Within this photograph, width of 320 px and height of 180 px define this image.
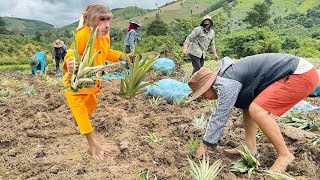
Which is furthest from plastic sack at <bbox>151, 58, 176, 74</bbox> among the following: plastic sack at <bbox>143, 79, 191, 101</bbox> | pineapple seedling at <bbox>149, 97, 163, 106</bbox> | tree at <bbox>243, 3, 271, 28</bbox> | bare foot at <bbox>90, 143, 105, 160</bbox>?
tree at <bbox>243, 3, 271, 28</bbox>

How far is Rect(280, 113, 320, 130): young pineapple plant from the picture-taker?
4367mm

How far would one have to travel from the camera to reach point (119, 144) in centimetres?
410

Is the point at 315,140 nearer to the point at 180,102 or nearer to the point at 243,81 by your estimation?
the point at 243,81

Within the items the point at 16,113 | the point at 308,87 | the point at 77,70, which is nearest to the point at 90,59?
the point at 77,70

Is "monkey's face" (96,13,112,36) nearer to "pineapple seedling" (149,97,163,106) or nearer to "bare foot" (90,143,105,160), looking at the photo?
"bare foot" (90,143,105,160)

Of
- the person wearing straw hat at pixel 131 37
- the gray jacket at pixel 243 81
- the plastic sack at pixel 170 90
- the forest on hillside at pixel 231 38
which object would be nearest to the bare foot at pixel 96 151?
the gray jacket at pixel 243 81

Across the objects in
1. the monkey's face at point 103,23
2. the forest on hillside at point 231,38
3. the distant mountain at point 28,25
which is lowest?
the forest on hillside at point 231,38

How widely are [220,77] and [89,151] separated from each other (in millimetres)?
1655

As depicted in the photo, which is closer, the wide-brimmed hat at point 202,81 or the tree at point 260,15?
the wide-brimmed hat at point 202,81

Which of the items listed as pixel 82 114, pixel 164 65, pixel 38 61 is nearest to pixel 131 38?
pixel 164 65

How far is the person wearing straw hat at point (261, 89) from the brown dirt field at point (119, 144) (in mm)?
339

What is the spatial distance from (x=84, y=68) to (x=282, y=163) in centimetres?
193

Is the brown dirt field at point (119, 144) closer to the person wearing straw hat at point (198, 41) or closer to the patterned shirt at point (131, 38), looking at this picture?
the person wearing straw hat at point (198, 41)

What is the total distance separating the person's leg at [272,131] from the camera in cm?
296
